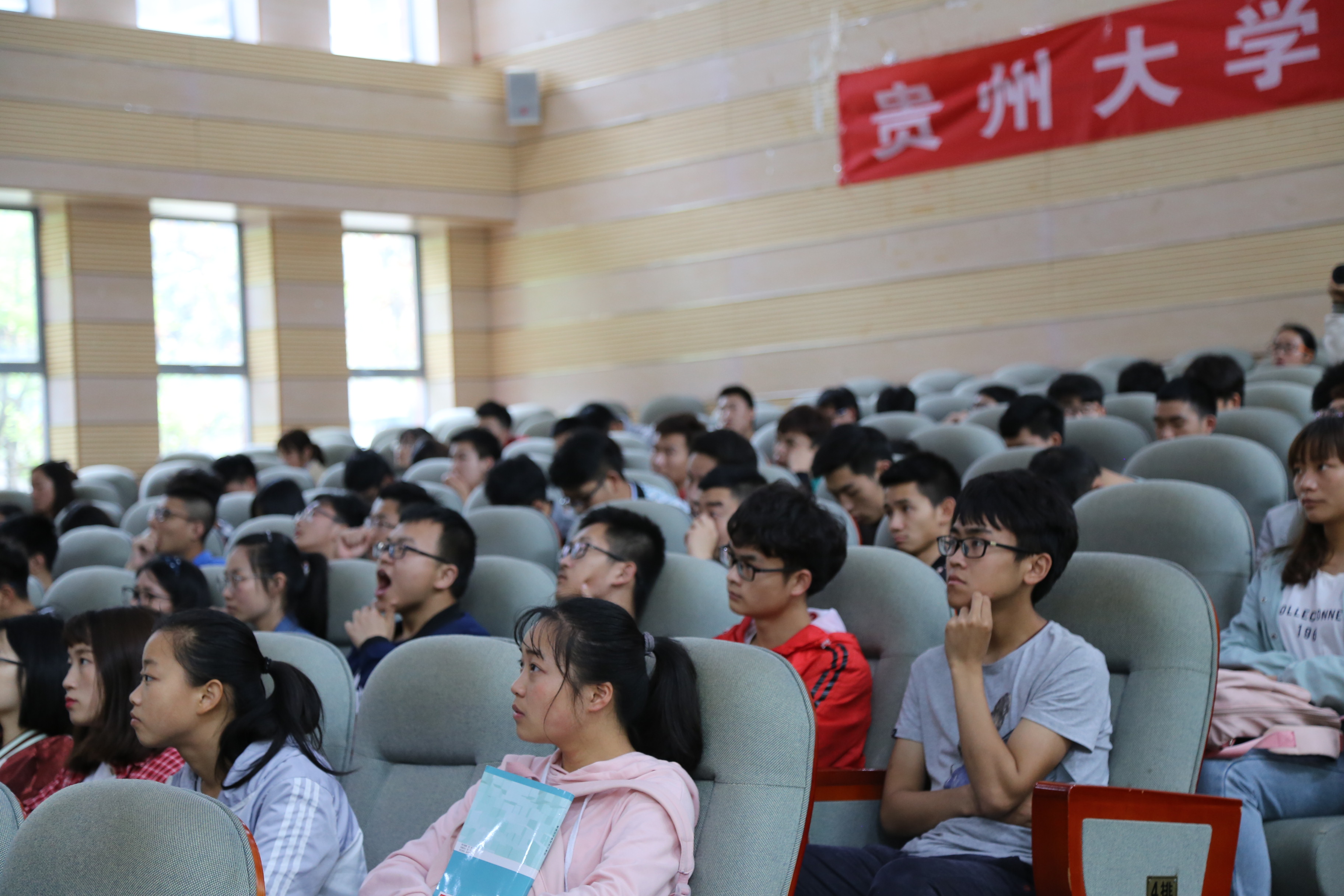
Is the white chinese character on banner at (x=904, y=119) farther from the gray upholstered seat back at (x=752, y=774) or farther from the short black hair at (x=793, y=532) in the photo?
the gray upholstered seat back at (x=752, y=774)

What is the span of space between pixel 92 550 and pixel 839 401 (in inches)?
145

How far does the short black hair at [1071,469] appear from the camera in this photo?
3711mm

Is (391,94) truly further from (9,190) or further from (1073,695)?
(1073,695)

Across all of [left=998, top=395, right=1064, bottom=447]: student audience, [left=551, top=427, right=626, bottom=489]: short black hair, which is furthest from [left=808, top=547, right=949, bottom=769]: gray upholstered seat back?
[left=998, top=395, right=1064, bottom=447]: student audience

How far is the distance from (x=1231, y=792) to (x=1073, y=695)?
1.68 ft

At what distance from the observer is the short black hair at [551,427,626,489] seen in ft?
14.7

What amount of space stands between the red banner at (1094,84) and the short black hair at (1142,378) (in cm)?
235

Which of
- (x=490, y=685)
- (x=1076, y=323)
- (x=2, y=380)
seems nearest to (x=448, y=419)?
(x=2, y=380)

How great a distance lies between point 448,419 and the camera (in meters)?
9.87

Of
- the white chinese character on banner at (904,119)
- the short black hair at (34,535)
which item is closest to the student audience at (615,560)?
the short black hair at (34,535)

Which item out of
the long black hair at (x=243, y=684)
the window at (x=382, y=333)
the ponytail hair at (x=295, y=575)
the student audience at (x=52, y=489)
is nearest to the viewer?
the long black hair at (x=243, y=684)

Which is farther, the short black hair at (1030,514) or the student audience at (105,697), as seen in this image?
the student audience at (105,697)

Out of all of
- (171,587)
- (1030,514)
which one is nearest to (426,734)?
(1030,514)

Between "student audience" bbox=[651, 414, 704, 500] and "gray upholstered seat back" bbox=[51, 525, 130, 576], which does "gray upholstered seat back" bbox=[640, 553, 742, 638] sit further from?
"gray upholstered seat back" bbox=[51, 525, 130, 576]
